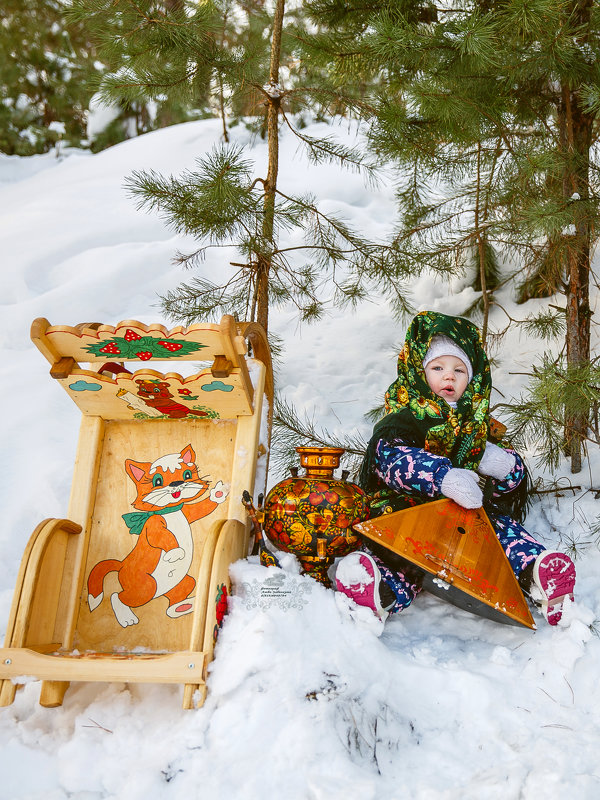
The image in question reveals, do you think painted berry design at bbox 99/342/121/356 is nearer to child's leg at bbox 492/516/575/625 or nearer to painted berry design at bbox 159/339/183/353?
painted berry design at bbox 159/339/183/353

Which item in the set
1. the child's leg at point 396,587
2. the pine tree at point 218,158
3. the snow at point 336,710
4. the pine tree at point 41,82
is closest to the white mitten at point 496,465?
the snow at point 336,710

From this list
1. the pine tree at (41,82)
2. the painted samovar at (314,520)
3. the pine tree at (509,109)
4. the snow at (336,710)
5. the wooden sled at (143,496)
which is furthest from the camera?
the pine tree at (41,82)

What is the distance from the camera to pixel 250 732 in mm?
1487

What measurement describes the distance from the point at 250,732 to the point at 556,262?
2102mm

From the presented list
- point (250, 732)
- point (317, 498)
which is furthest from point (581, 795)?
point (317, 498)

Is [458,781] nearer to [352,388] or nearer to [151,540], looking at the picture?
[151,540]

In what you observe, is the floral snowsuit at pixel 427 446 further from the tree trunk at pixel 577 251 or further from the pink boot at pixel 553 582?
the tree trunk at pixel 577 251

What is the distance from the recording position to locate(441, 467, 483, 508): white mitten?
1.92 meters

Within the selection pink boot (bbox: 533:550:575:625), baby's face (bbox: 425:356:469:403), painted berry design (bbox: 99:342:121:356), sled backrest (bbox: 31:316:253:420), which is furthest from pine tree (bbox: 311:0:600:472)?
painted berry design (bbox: 99:342:121:356)

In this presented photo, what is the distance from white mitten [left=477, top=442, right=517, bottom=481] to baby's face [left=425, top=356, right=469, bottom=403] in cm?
22

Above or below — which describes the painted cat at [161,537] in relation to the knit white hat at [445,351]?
below

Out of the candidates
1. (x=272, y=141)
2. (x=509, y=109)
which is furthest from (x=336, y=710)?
(x=509, y=109)

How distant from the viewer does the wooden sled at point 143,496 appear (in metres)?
1.77

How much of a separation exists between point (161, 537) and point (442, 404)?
99 cm
